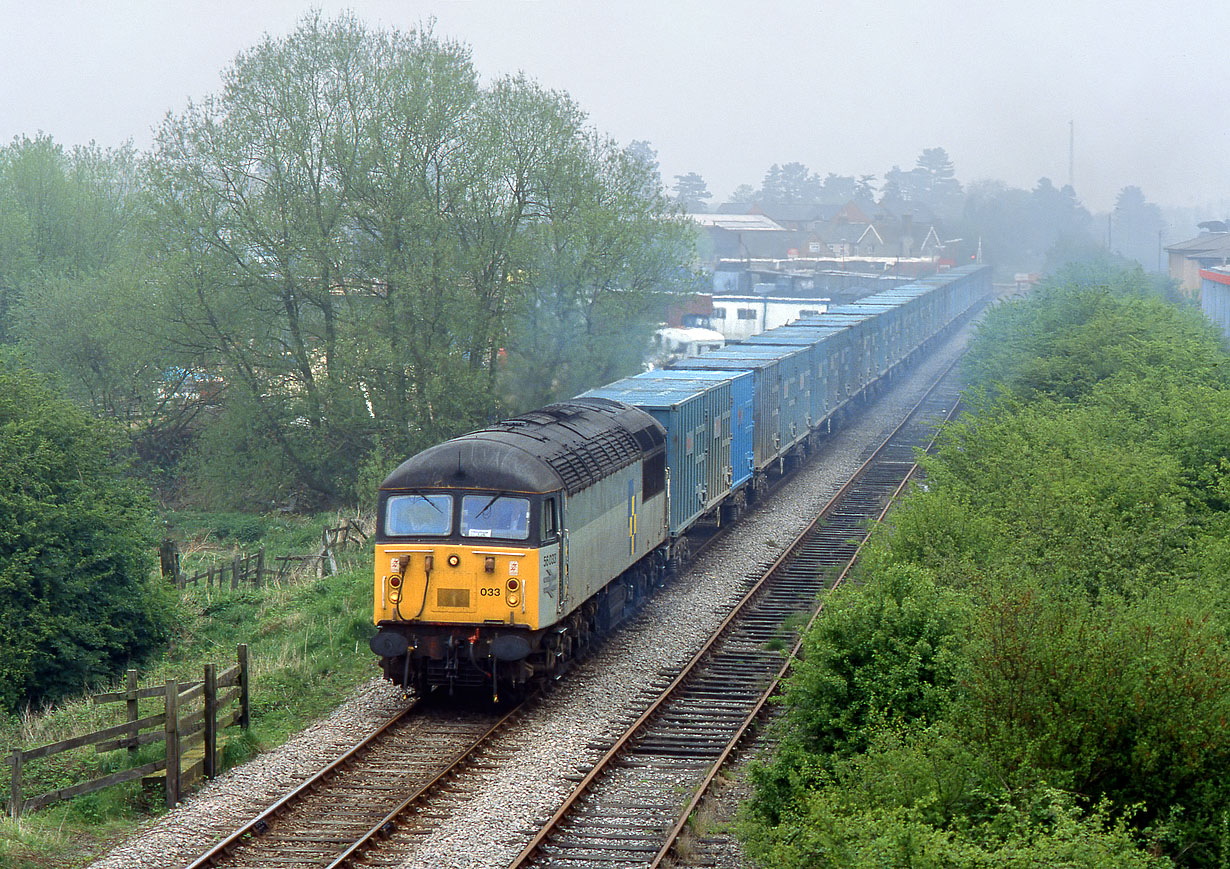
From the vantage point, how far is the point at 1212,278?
173 ft

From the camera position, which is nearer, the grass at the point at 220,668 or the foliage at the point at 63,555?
the grass at the point at 220,668

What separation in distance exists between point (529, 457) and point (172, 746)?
206 inches

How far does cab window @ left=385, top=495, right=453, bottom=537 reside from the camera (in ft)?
49.6

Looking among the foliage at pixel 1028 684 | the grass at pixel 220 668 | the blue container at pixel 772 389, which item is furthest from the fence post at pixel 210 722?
the blue container at pixel 772 389

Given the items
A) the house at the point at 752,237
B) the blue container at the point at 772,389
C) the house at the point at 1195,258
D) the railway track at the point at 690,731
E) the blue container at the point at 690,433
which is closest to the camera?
the railway track at the point at 690,731

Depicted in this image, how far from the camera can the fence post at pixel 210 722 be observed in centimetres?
1334

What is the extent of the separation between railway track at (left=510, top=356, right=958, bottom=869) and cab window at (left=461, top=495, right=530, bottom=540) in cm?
276

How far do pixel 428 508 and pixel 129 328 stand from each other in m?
24.1

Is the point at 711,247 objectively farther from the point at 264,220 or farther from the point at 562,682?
the point at 562,682

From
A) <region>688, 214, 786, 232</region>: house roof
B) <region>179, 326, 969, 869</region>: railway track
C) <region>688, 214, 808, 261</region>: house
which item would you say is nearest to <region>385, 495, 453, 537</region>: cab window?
<region>179, 326, 969, 869</region>: railway track

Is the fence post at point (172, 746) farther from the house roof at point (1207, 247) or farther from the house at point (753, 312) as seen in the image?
the house roof at point (1207, 247)

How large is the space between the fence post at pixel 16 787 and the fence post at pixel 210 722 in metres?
1.94

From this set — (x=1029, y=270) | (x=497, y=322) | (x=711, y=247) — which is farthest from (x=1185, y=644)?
(x=1029, y=270)

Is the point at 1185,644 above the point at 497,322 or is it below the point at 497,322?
below
